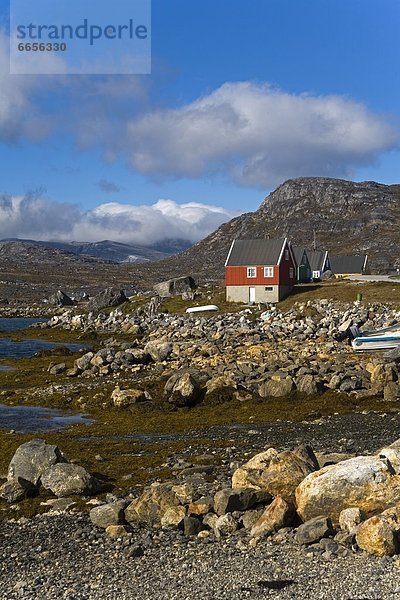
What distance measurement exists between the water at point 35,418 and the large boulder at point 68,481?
33.1 ft

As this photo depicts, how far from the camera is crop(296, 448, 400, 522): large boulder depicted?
51.7ft

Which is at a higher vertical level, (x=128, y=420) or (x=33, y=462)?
(x=33, y=462)

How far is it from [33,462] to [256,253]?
59.3 metres

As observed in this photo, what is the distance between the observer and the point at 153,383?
37.7m

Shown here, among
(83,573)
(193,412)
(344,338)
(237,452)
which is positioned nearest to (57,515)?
(83,573)

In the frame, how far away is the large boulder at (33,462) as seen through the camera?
64.1 feet

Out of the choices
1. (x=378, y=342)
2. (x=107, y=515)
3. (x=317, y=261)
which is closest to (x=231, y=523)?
(x=107, y=515)

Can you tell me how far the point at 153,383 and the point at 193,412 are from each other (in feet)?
22.6

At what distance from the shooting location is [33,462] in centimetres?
1991

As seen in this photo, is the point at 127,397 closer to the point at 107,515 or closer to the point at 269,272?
the point at 107,515

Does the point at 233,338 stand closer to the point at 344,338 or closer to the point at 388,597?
the point at 344,338

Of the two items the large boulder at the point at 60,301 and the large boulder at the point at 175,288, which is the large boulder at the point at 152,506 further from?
the large boulder at the point at 60,301

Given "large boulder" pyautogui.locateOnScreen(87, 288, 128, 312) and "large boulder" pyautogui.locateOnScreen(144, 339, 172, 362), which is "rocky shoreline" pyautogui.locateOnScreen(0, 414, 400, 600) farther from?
"large boulder" pyautogui.locateOnScreen(87, 288, 128, 312)

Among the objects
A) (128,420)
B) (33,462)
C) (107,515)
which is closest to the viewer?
(107,515)
